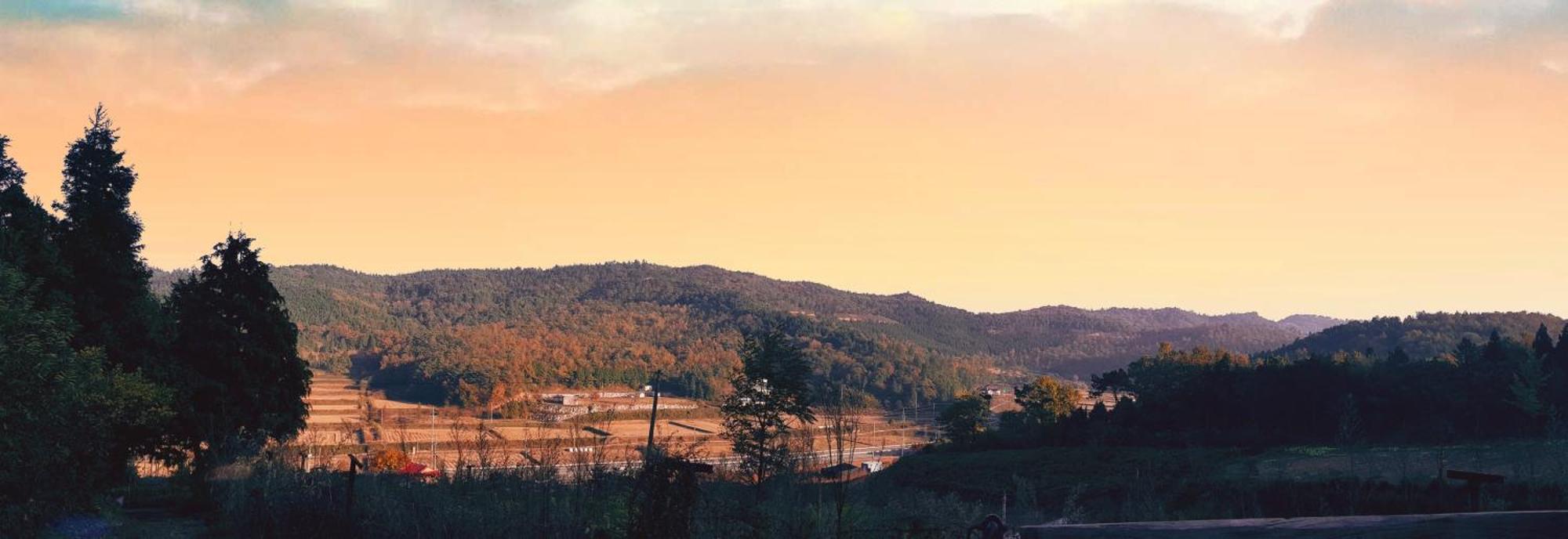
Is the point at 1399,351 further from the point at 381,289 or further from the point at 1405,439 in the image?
the point at 381,289

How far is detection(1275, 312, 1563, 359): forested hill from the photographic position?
115m

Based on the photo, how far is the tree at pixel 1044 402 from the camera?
62281 mm

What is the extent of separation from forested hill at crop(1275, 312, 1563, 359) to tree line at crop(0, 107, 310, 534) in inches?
4312

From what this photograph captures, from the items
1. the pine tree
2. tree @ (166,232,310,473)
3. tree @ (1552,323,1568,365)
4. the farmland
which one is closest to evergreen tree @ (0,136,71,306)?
the pine tree

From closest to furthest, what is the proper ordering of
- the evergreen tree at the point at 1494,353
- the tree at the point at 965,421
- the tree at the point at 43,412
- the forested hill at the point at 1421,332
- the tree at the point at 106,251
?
the tree at the point at 43,412
the tree at the point at 106,251
the evergreen tree at the point at 1494,353
the tree at the point at 965,421
the forested hill at the point at 1421,332

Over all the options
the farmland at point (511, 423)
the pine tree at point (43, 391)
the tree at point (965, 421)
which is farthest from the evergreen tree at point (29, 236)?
the tree at point (965, 421)

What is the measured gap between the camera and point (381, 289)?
198500 millimetres

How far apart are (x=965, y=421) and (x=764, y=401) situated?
3199 cm

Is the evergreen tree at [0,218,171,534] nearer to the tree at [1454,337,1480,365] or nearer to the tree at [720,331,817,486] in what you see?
the tree at [720,331,817,486]

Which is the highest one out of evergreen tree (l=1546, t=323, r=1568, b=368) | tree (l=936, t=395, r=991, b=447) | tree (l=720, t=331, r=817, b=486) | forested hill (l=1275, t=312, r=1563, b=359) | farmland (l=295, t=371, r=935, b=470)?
forested hill (l=1275, t=312, r=1563, b=359)

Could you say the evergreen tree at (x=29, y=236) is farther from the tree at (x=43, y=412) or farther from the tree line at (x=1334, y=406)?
the tree line at (x=1334, y=406)

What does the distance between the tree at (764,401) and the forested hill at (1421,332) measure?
9448cm

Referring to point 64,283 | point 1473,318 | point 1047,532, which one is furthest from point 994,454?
point 1473,318

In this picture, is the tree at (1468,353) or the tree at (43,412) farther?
the tree at (1468,353)
